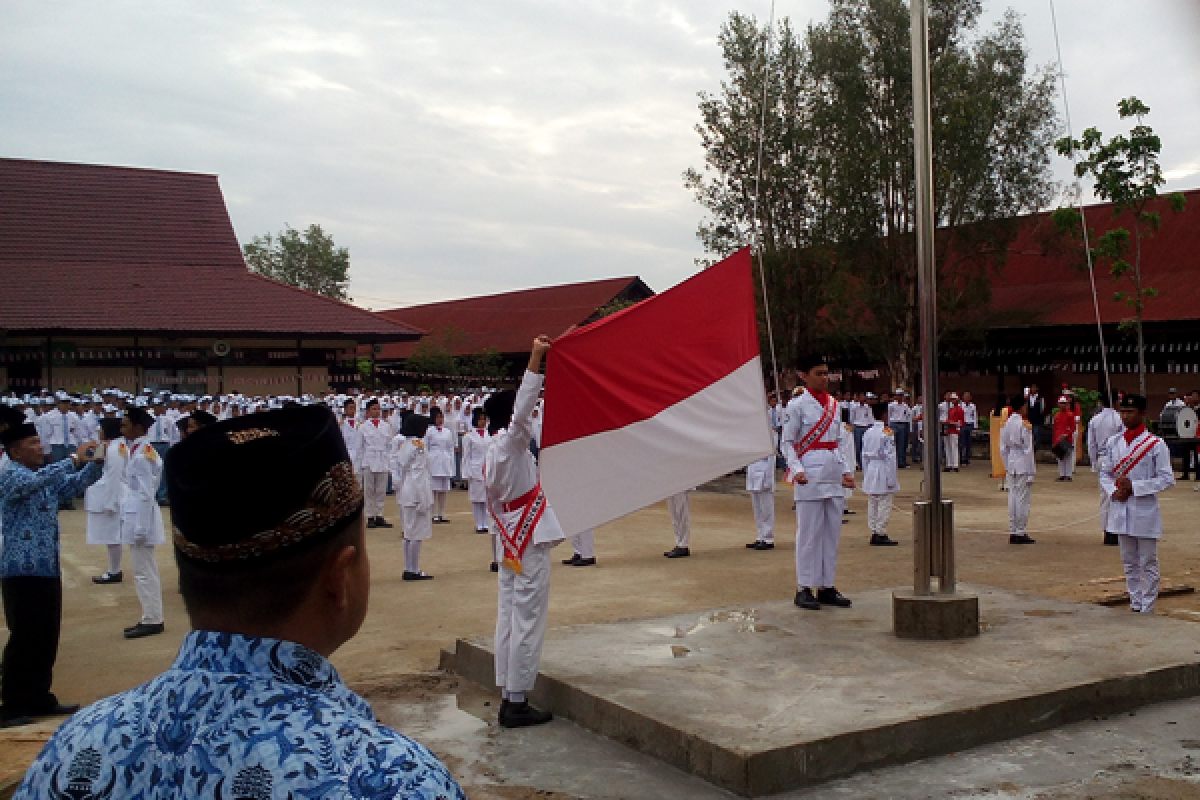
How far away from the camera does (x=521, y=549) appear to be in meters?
5.61

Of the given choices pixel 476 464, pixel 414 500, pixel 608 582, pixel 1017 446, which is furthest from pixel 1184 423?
pixel 414 500

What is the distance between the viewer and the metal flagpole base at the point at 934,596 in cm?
634

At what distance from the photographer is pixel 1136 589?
8.12 metres

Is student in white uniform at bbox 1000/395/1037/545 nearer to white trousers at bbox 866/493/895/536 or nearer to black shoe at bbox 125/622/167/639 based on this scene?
white trousers at bbox 866/493/895/536

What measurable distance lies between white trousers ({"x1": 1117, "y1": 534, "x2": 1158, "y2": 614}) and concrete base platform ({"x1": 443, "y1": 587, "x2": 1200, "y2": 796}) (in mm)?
1156

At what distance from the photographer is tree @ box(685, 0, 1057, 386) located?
28047 millimetres

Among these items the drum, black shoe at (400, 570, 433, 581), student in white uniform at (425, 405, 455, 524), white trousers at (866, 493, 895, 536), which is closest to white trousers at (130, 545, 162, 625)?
black shoe at (400, 570, 433, 581)

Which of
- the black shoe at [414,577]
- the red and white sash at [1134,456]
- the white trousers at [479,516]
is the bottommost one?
the black shoe at [414,577]

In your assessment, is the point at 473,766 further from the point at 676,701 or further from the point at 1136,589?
the point at 1136,589

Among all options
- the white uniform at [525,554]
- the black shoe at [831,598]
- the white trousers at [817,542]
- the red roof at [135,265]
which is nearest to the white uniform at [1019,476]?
the white trousers at [817,542]

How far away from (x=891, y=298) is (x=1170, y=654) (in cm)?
2358

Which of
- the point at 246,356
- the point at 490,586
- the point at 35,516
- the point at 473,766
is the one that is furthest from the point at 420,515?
the point at 246,356

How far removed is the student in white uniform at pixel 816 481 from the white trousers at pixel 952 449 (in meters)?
15.5

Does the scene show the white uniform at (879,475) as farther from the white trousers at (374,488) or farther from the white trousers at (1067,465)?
the white trousers at (1067,465)
